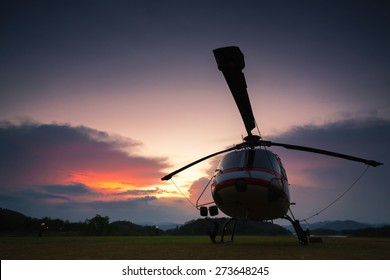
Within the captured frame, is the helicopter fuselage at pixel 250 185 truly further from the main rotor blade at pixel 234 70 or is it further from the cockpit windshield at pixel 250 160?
the main rotor blade at pixel 234 70

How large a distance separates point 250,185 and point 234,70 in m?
4.97

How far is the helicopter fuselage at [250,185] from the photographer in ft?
30.0

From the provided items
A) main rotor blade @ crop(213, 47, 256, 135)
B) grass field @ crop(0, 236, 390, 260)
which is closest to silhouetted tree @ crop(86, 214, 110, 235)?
grass field @ crop(0, 236, 390, 260)

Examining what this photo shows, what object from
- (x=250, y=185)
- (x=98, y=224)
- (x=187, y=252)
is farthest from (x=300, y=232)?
(x=98, y=224)

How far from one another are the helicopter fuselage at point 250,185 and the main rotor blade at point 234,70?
3.01 m

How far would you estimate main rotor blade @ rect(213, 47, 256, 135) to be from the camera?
4.61 metres

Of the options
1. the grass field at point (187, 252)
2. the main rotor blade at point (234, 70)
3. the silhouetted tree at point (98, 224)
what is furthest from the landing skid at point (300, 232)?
the silhouetted tree at point (98, 224)

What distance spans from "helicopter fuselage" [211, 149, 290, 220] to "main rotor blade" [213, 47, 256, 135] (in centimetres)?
301

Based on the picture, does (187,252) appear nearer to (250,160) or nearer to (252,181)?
(252,181)

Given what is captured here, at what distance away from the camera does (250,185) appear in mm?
9023
